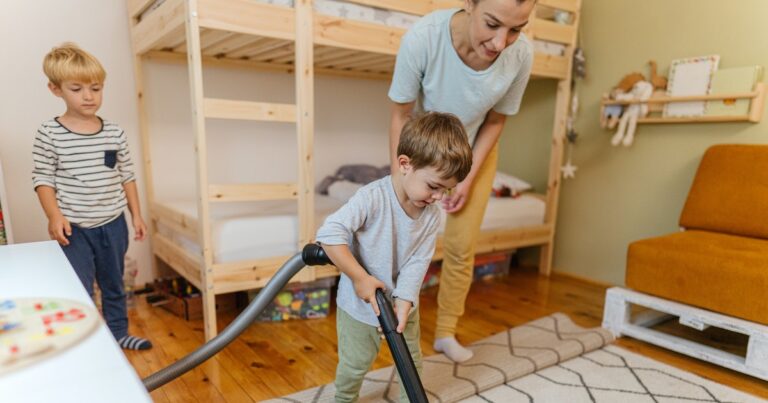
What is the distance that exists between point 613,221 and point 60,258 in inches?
101

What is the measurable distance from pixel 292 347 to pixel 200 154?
0.77 metres

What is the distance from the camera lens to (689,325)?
1.66 metres

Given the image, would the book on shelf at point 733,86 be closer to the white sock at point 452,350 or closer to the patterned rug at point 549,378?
the patterned rug at point 549,378

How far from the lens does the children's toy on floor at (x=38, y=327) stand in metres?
0.49

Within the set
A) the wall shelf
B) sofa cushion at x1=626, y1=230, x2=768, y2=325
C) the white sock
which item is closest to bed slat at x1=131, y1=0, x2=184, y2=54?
Answer: the white sock

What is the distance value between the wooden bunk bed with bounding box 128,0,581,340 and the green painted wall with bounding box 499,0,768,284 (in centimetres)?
56

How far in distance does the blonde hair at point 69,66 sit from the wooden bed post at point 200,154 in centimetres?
28

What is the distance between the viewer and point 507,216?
8.30 ft

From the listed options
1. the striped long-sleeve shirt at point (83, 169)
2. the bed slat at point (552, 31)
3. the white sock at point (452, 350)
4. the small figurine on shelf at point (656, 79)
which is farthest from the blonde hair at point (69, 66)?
the small figurine on shelf at point (656, 79)

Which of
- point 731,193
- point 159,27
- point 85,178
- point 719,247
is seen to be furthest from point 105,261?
point 731,193

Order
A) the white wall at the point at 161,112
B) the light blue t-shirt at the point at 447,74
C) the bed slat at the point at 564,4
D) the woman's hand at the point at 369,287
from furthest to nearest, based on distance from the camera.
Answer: the bed slat at the point at 564,4 < the white wall at the point at 161,112 < the light blue t-shirt at the point at 447,74 < the woman's hand at the point at 369,287

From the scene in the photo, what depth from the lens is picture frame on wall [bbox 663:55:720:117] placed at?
83.9 inches

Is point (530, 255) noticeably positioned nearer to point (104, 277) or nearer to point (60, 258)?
point (104, 277)

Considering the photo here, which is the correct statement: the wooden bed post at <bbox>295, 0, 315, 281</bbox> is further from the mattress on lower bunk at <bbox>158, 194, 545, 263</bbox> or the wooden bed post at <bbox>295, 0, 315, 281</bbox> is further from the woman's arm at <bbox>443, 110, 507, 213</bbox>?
the woman's arm at <bbox>443, 110, 507, 213</bbox>
